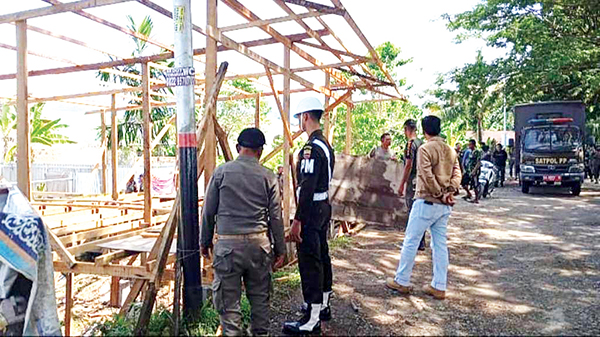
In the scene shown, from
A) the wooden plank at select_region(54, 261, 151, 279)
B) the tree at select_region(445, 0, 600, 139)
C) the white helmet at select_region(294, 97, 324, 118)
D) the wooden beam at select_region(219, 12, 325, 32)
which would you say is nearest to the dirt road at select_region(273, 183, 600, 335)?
the wooden plank at select_region(54, 261, 151, 279)

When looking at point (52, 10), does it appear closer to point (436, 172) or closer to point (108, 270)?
point (108, 270)

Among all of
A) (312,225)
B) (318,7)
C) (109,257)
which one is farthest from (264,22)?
(109,257)

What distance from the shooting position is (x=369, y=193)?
7.84m

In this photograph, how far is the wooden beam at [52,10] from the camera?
14.4 feet

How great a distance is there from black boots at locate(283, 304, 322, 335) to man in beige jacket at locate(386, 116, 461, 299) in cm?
127

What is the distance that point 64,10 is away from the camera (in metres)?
4.59

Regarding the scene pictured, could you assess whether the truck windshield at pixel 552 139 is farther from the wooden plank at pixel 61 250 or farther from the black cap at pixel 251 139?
the wooden plank at pixel 61 250

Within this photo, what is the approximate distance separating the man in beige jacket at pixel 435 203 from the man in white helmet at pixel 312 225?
1077 mm

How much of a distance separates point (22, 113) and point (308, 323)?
3501 millimetres

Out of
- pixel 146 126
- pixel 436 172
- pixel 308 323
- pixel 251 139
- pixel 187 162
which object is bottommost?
pixel 308 323

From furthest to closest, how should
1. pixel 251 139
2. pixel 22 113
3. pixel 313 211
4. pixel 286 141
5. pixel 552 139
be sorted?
1. pixel 552 139
2. pixel 286 141
3. pixel 22 113
4. pixel 313 211
5. pixel 251 139

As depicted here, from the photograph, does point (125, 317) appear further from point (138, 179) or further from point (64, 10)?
point (138, 179)

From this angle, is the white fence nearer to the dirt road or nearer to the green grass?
the green grass

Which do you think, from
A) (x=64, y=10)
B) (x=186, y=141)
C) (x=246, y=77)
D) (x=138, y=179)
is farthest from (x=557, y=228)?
(x=138, y=179)
